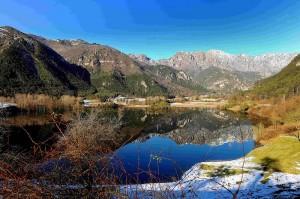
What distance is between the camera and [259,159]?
37.6 m

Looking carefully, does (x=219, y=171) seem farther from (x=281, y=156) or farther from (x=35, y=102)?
(x=35, y=102)

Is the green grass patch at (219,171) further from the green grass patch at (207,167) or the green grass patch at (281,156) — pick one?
the green grass patch at (281,156)

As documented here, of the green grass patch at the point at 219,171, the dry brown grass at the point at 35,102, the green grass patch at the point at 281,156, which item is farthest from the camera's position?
the dry brown grass at the point at 35,102

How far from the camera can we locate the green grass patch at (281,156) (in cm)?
3215

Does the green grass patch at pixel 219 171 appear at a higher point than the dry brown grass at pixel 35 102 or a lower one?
lower

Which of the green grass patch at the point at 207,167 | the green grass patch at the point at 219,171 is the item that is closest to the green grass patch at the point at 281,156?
the green grass patch at the point at 219,171

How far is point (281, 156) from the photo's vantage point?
3594 cm

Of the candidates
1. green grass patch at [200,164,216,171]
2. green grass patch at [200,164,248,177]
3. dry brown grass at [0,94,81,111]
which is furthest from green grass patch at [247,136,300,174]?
dry brown grass at [0,94,81,111]

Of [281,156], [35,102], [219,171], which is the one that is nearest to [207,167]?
[219,171]

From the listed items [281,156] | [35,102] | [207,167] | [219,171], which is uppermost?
[35,102]

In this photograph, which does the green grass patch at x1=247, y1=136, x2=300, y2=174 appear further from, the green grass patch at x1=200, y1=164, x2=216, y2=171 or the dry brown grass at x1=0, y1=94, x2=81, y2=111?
the dry brown grass at x1=0, y1=94, x2=81, y2=111

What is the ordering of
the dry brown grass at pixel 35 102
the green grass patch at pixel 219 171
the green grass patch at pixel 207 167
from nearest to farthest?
the green grass patch at pixel 219 171 < the green grass patch at pixel 207 167 < the dry brown grass at pixel 35 102

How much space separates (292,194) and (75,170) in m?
20.8

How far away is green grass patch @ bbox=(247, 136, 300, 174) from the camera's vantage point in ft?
105
